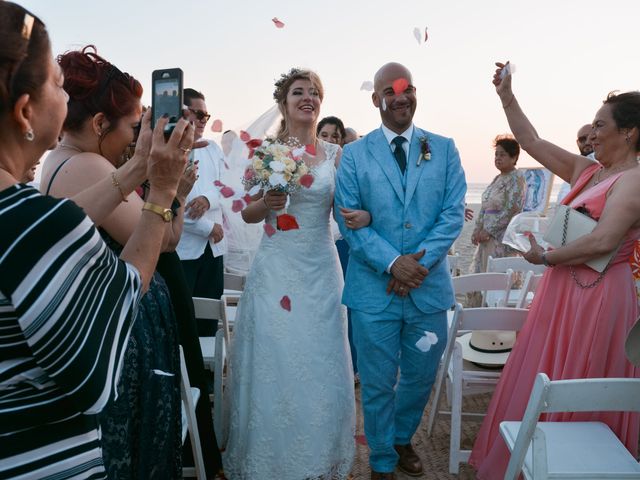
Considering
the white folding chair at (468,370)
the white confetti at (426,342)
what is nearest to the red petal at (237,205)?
the white confetti at (426,342)

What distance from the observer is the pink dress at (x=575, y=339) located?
9.08 feet

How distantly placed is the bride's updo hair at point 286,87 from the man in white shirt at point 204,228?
0.95m

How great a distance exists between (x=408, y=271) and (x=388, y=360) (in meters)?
0.59

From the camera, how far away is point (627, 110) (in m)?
2.85

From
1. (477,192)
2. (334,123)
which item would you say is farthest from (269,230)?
(477,192)

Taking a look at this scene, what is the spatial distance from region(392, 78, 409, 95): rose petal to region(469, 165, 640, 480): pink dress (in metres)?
1.20

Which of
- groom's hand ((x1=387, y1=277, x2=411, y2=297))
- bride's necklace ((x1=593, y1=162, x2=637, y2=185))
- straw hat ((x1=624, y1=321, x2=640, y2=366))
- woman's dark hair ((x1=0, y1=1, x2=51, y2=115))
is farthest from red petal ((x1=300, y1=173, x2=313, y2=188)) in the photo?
woman's dark hair ((x1=0, y1=1, x2=51, y2=115))

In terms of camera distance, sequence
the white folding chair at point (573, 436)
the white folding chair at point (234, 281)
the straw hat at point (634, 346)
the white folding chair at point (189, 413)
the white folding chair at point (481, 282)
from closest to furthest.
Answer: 1. the straw hat at point (634, 346)
2. the white folding chair at point (573, 436)
3. the white folding chair at point (189, 413)
4. the white folding chair at point (481, 282)
5. the white folding chair at point (234, 281)

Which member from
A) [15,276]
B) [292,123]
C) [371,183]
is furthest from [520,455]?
[292,123]

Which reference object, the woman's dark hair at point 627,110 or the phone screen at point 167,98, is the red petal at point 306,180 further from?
the woman's dark hair at point 627,110

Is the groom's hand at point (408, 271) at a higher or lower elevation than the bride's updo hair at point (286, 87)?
lower

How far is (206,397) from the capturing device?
3035 millimetres

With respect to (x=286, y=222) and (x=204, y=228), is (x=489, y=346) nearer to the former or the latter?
(x=286, y=222)

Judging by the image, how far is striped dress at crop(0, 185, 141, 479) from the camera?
1.02 metres
